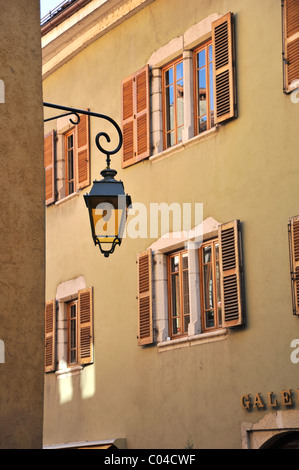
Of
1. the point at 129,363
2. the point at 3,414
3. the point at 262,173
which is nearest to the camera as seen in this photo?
the point at 3,414

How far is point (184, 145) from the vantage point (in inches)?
589

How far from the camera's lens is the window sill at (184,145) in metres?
14.4

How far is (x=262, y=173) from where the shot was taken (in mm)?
13305

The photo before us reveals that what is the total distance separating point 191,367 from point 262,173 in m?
3.02

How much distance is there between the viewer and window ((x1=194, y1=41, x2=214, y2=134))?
1475cm

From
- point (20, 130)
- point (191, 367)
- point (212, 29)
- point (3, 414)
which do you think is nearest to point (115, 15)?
point (212, 29)

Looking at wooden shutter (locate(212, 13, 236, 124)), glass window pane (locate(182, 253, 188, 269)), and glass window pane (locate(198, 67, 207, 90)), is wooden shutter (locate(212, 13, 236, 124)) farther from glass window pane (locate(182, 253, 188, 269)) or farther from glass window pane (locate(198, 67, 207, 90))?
glass window pane (locate(182, 253, 188, 269))

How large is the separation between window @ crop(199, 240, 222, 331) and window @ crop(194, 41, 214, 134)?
1.84m

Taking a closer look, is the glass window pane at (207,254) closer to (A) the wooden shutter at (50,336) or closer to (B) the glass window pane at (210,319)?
(B) the glass window pane at (210,319)

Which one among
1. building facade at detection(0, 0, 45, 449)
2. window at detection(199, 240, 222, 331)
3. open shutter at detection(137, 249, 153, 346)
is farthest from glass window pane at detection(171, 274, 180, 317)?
building facade at detection(0, 0, 45, 449)

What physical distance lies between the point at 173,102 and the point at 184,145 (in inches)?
40.7

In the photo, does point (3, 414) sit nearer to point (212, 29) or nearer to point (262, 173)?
point (262, 173)

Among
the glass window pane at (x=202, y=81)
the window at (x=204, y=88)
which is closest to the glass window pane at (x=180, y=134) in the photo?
the window at (x=204, y=88)

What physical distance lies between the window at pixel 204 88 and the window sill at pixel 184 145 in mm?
227
